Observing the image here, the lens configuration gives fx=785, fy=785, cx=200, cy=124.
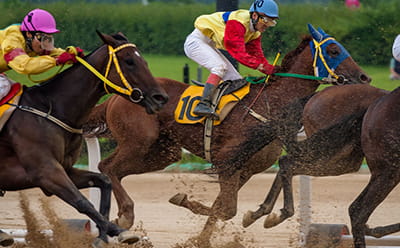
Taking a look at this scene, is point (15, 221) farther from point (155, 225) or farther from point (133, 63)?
point (133, 63)

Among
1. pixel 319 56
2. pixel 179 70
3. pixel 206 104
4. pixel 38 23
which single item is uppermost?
pixel 38 23

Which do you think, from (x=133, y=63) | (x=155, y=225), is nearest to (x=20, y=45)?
(x=133, y=63)

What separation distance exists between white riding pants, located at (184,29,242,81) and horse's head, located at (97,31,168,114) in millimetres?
1121

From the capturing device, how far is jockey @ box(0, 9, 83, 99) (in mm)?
4520

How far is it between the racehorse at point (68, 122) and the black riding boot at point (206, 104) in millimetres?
898

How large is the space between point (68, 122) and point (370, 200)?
1.85 meters

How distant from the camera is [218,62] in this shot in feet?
18.4

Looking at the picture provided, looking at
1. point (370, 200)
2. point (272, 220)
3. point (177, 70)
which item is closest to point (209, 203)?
point (272, 220)

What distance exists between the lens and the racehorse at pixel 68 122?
14.5ft

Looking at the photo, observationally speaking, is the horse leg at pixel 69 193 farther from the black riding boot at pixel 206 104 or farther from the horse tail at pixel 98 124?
the horse tail at pixel 98 124

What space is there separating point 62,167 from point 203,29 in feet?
5.62

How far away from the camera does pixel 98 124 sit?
19.6 feet

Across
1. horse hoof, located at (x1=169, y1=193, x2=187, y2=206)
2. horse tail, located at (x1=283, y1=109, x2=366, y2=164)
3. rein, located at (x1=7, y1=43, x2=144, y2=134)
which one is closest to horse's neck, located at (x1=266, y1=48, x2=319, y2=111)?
horse tail, located at (x1=283, y1=109, x2=366, y2=164)

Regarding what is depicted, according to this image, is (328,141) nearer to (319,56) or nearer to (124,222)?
(319,56)
